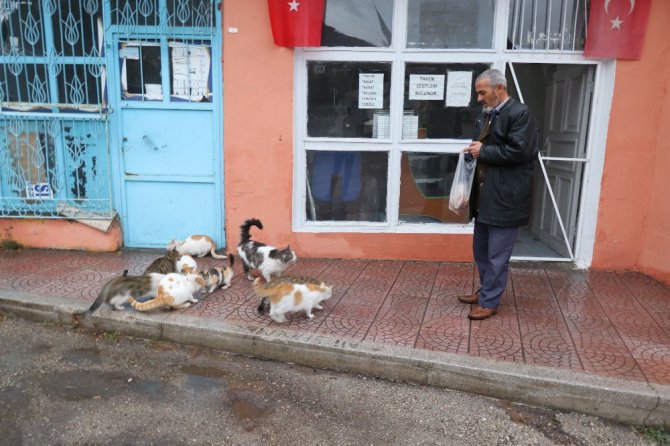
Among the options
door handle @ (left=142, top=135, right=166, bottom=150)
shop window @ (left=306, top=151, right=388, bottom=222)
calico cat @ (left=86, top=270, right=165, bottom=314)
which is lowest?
calico cat @ (left=86, top=270, right=165, bottom=314)

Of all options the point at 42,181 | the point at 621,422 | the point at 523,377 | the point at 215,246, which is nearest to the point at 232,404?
the point at 523,377

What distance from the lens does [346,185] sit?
5992mm

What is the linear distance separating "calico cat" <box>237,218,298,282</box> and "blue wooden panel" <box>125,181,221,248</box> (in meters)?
1.10

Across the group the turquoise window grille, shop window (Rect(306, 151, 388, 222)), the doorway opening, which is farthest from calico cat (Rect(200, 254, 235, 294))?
the doorway opening

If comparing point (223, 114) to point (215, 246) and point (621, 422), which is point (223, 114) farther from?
point (621, 422)

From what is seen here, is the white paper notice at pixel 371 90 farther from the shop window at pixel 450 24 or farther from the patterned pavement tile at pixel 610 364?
the patterned pavement tile at pixel 610 364

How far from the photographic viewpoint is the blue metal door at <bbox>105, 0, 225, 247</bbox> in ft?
18.5

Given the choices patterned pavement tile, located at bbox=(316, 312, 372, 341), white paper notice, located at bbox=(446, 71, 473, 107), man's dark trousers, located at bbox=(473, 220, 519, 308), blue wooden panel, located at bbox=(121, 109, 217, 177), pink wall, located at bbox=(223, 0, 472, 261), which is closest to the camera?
patterned pavement tile, located at bbox=(316, 312, 372, 341)

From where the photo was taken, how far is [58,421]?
10.3 feet

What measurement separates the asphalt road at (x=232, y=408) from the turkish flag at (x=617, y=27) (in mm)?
3752

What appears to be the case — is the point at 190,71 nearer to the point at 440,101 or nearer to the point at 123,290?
the point at 123,290

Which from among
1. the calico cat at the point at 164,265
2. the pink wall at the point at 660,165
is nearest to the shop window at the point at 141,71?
the calico cat at the point at 164,265

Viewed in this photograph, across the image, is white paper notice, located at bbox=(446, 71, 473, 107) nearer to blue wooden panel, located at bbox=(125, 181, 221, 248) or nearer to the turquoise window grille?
the turquoise window grille

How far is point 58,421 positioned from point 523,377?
2.96 metres
